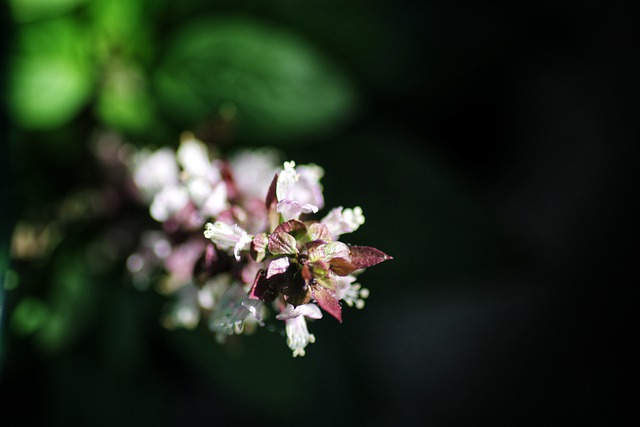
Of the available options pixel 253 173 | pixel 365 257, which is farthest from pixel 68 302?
pixel 365 257

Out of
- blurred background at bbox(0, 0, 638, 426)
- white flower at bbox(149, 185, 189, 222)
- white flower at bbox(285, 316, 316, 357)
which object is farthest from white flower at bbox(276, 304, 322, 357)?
blurred background at bbox(0, 0, 638, 426)

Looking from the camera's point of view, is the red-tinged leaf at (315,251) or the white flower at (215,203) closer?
the red-tinged leaf at (315,251)

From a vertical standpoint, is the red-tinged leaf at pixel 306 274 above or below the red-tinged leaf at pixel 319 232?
below

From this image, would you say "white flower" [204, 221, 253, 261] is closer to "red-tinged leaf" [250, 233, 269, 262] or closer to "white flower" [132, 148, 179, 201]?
"red-tinged leaf" [250, 233, 269, 262]

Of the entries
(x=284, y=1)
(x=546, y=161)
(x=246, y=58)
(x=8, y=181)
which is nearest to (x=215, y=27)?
(x=246, y=58)

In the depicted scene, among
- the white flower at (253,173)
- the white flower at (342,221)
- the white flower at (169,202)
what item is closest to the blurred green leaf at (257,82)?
the white flower at (253,173)

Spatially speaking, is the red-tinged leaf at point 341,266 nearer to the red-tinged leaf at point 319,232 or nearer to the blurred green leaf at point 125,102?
the red-tinged leaf at point 319,232
